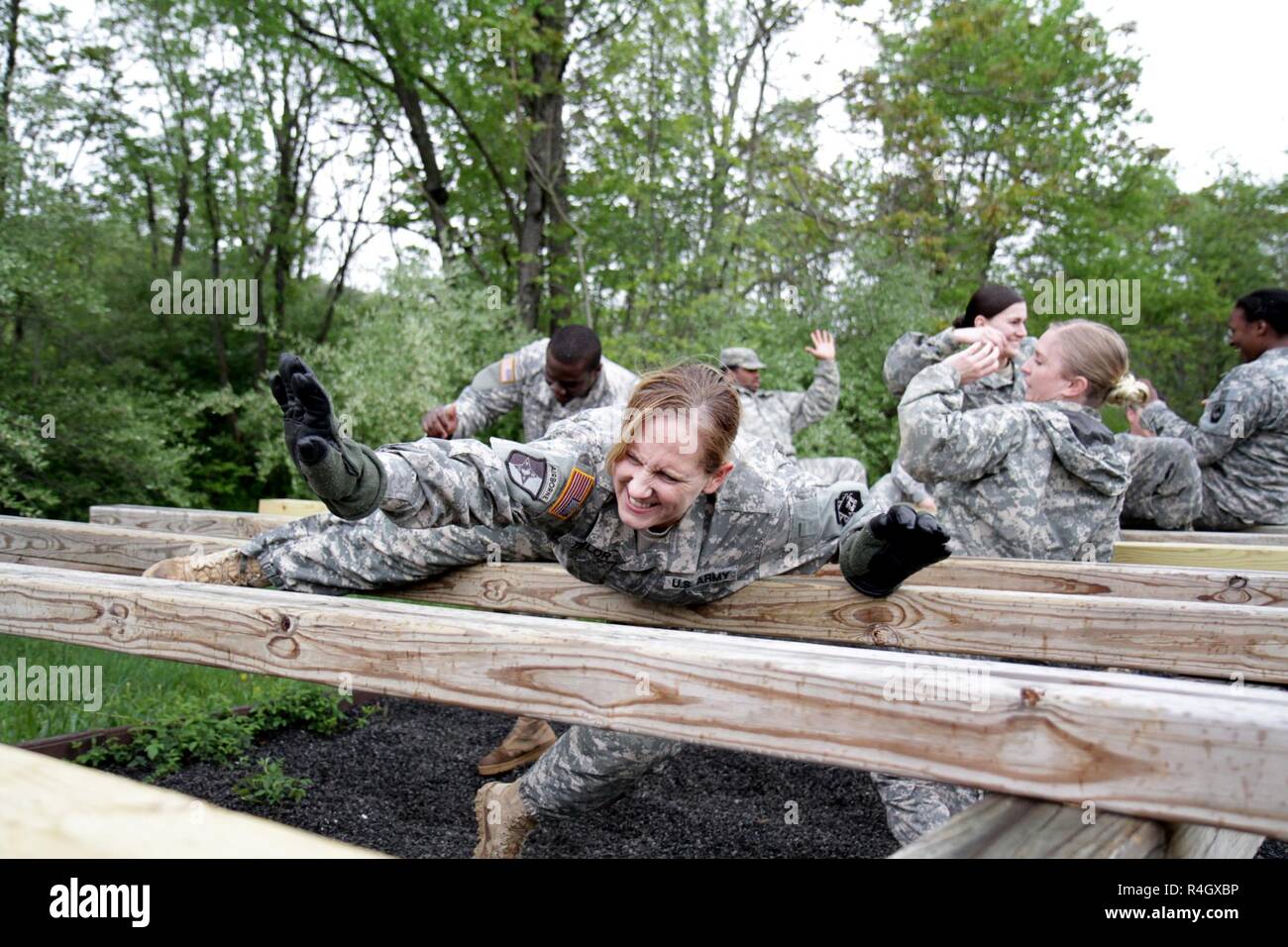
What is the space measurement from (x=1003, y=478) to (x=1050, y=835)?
238cm

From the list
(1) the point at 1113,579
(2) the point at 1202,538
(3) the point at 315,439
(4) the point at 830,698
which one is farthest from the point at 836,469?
(4) the point at 830,698

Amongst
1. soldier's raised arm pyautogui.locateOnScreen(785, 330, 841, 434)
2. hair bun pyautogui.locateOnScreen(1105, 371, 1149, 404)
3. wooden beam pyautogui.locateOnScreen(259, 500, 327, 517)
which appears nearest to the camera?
hair bun pyautogui.locateOnScreen(1105, 371, 1149, 404)

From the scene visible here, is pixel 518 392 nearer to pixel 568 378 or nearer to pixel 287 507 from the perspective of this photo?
pixel 568 378

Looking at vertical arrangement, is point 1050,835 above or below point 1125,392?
below

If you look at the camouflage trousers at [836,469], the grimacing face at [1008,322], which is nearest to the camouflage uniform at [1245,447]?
the grimacing face at [1008,322]

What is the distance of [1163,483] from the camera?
5328mm

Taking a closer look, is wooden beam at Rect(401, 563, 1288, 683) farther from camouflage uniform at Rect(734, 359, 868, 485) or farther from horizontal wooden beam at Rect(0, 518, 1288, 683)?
camouflage uniform at Rect(734, 359, 868, 485)

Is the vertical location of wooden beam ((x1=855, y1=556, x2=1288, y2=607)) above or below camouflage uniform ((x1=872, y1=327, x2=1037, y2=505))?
below

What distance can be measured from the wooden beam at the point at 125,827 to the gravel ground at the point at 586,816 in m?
2.51

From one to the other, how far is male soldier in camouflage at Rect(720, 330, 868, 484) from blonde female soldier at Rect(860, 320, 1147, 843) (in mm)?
3967

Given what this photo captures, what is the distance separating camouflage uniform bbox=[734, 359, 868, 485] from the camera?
8023 mm

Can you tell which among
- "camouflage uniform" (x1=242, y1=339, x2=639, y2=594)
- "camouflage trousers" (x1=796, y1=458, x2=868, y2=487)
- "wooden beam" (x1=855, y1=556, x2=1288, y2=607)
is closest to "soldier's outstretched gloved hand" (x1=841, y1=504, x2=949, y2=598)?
"wooden beam" (x1=855, y1=556, x2=1288, y2=607)

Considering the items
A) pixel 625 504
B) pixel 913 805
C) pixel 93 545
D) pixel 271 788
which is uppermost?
pixel 625 504
